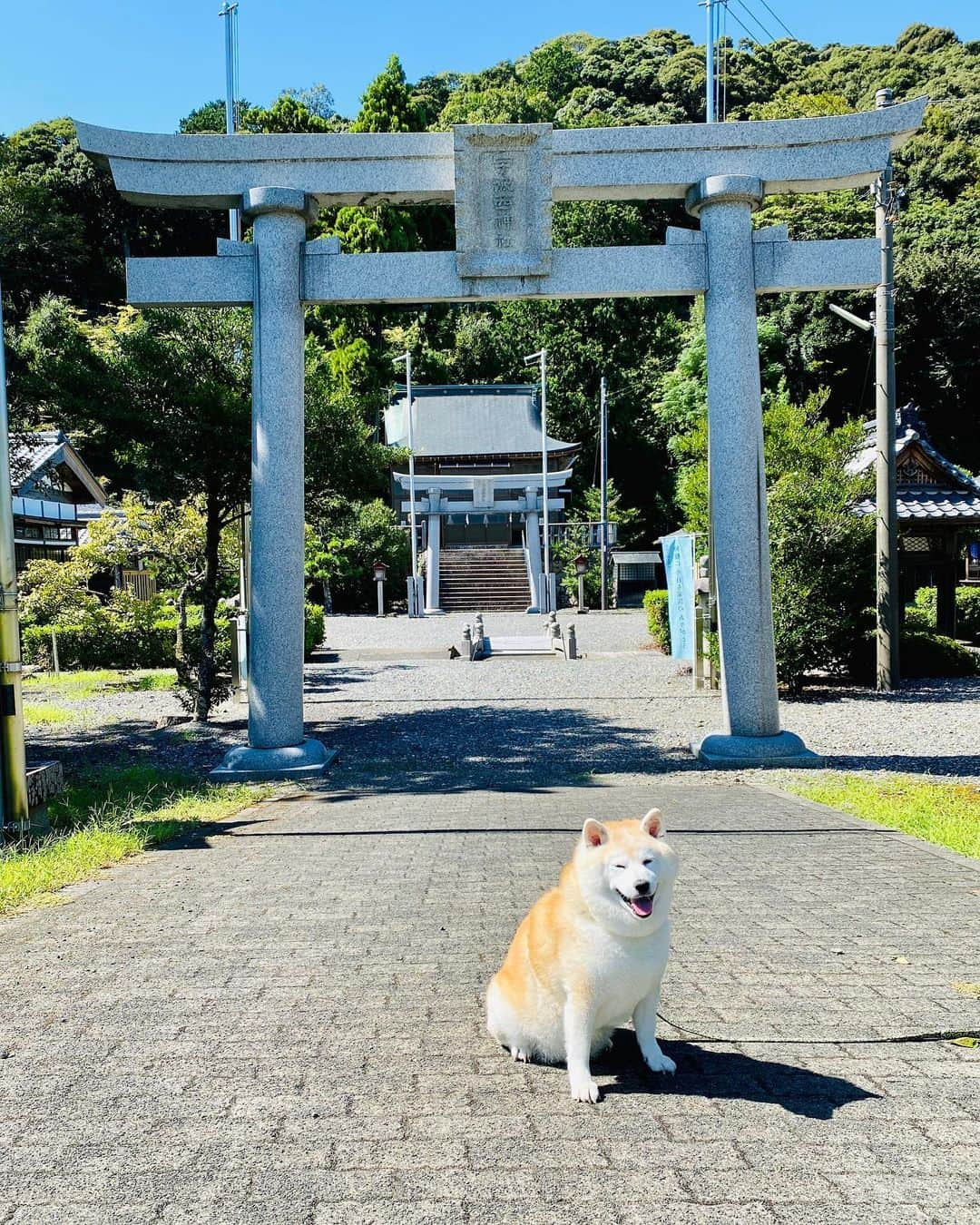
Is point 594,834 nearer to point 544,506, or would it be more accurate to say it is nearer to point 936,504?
point 936,504

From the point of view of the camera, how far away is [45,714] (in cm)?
1539

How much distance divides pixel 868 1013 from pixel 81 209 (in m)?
47.1

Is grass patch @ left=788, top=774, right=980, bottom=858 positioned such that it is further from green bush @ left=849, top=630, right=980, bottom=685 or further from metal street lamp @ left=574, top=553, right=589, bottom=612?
metal street lamp @ left=574, top=553, right=589, bottom=612

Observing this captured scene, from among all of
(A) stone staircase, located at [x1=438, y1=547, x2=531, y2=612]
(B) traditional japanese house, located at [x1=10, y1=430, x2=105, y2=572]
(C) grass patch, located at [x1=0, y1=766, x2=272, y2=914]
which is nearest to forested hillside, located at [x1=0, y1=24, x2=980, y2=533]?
(B) traditional japanese house, located at [x1=10, y1=430, x2=105, y2=572]

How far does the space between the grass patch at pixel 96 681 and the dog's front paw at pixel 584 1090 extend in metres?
16.2

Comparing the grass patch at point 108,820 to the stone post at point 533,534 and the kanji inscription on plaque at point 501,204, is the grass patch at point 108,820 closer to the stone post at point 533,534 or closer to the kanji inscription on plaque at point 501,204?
the kanji inscription on plaque at point 501,204

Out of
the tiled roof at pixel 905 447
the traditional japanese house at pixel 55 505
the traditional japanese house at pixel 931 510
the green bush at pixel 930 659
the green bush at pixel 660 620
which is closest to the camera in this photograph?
the green bush at pixel 930 659

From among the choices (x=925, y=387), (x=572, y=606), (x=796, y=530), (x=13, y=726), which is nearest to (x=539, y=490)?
(x=572, y=606)

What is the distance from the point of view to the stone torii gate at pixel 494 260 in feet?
33.5

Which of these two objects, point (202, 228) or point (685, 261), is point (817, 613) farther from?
point (202, 228)

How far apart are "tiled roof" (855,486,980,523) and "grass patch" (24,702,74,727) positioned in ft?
45.2

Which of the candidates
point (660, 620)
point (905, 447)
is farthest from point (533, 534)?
point (905, 447)

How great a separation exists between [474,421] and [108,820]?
38082 millimetres

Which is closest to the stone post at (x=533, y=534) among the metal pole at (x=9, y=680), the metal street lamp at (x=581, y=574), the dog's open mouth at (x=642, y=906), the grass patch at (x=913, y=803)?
the metal street lamp at (x=581, y=574)
